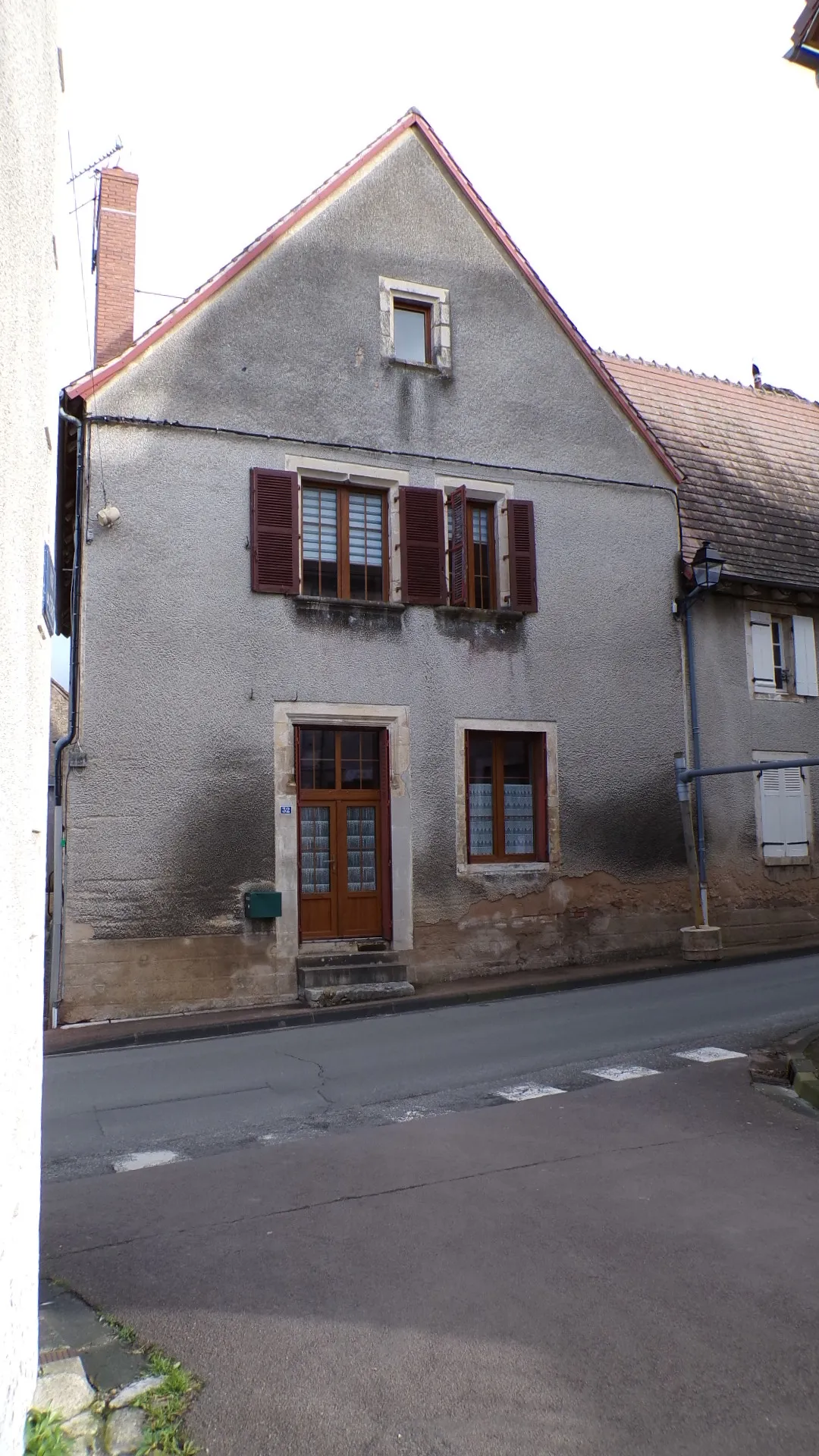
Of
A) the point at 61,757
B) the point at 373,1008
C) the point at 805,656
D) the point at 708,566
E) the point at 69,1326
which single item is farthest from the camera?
the point at 805,656

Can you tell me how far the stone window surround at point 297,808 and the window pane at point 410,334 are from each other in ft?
15.3

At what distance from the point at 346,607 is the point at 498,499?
9.18 ft

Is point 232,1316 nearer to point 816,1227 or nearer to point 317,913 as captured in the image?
point 816,1227

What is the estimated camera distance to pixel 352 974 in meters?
12.5

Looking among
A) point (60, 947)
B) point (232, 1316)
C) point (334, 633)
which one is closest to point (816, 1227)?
point (232, 1316)

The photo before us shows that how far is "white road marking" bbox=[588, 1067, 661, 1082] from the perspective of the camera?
308 inches

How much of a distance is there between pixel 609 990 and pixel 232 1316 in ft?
28.7

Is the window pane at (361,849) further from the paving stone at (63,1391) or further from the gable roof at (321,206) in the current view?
the paving stone at (63,1391)

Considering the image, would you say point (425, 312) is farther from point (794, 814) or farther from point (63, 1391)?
point (63, 1391)

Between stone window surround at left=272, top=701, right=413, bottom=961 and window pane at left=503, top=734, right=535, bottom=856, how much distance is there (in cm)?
149

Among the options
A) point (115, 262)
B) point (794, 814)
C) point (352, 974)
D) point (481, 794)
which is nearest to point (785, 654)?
point (794, 814)

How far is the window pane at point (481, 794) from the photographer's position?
549 inches

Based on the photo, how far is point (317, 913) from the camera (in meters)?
13.1

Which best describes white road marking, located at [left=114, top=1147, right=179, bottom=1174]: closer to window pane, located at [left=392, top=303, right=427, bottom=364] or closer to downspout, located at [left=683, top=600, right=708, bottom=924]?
downspout, located at [left=683, top=600, right=708, bottom=924]
